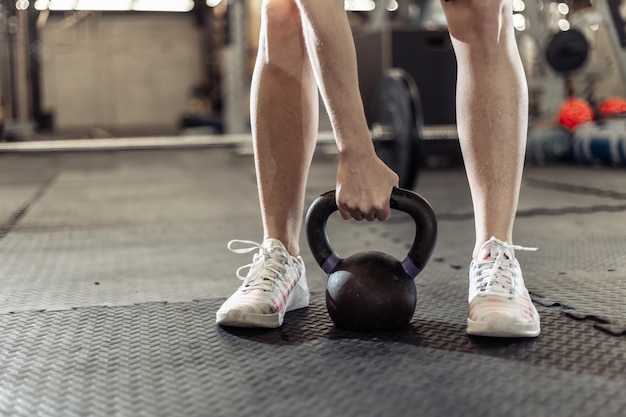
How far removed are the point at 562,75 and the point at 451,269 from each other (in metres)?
3.12

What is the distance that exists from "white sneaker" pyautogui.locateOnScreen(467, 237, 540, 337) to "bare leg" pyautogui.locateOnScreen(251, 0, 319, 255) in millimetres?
298

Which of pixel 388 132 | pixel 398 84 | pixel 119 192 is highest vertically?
pixel 398 84

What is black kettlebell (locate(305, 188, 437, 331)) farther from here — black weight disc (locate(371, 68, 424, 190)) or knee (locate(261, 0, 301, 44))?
black weight disc (locate(371, 68, 424, 190))

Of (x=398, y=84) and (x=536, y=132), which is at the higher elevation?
(x=398, y=84)

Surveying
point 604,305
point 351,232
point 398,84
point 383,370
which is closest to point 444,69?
point 398,84

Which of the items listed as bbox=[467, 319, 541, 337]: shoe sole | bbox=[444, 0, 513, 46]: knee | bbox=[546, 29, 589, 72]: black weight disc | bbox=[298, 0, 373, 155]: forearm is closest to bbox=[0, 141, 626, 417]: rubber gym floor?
bbox=[467, 319, 541, 337]: shoe sole

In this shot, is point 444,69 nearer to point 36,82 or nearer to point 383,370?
point 383,370

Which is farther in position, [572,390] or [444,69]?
[444,69]

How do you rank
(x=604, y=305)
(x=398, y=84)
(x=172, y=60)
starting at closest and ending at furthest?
(x=604, y=305)
(x=398, y=84)
(x=172, y=60)

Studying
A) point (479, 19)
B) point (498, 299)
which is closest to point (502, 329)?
point (498, 299)

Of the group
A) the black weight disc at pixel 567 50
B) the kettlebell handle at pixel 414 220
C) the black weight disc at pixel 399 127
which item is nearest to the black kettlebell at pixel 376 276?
the kettlebell handle at pixel 414 220

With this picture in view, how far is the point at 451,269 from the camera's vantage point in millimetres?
1461

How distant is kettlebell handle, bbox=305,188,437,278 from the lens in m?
0.98

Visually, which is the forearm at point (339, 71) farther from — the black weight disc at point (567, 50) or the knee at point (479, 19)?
the black weight disc at point (567, 50)
